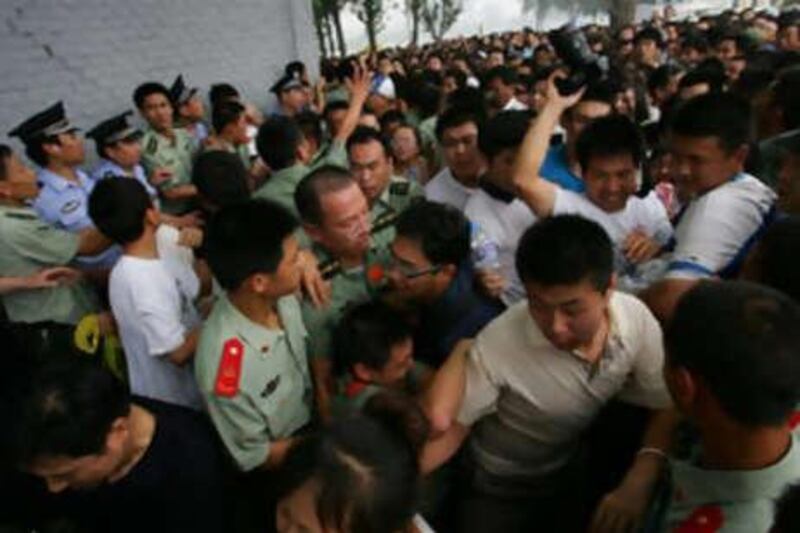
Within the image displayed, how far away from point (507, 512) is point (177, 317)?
1565 mm

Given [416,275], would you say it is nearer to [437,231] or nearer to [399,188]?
[437,231]

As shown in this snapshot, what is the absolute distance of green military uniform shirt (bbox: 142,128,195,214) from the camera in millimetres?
5465

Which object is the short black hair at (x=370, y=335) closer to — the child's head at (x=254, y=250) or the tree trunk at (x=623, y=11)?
the child's head at (x=254, y=250)

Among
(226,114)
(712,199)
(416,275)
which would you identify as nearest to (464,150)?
(416,275)

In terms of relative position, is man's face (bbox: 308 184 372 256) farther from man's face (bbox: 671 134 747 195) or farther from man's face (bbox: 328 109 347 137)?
man's face (bbox: 328 109 347 137)

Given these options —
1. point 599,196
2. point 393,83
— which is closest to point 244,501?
point 599,196

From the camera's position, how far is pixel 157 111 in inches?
234

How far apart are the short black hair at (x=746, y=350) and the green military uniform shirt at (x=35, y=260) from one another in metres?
3.09

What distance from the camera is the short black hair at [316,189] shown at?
254 cm

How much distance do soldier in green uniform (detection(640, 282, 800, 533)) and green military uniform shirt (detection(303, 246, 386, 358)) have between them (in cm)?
141

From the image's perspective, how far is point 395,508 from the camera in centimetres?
125

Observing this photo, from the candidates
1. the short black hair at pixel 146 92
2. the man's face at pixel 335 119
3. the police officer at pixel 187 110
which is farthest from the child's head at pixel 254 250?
the police officer at pixel 187 110

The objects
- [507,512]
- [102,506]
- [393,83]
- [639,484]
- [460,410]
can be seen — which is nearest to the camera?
[639,484]

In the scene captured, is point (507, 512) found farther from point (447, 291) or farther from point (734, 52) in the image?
point (734, 52)
